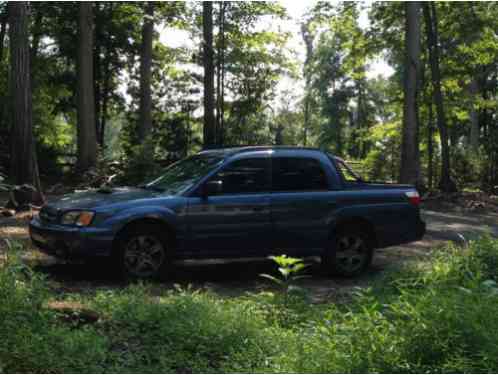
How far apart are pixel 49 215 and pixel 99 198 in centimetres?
72

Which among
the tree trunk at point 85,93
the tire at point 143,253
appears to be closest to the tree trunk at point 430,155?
the tree trunk at point 85,93

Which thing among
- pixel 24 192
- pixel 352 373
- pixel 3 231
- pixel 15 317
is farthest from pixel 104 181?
pixel 352 373

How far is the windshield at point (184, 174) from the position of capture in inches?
358

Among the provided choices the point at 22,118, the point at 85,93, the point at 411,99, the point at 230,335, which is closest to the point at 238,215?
the point at 230,335

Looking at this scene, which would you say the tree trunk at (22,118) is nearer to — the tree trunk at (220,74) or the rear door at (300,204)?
the rear door at (300,204)

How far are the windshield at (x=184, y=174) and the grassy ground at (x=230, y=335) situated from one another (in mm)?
2874

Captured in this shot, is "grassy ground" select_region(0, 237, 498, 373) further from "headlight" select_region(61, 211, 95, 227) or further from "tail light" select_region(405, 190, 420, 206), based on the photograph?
"tail light" select_region(405, 190, 420, 206)

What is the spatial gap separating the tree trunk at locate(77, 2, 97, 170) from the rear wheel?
1408 cm

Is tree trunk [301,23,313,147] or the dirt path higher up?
tree trunk [301,23,313,147]

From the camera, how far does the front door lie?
8844 mm

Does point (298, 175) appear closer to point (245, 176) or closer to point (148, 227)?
point (245, 176)

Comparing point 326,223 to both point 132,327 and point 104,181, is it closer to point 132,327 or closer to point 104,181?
point 132,327

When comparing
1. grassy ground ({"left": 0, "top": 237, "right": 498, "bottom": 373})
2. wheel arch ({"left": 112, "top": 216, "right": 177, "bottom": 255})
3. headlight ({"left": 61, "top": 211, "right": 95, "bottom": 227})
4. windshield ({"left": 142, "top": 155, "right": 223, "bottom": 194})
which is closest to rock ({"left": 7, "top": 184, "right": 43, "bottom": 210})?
windshield ({"left": 142, "top": 155, "right": 223, "bottom": 194})

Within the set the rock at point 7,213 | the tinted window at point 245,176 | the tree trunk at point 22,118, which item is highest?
the tree trunk at point 22,118
